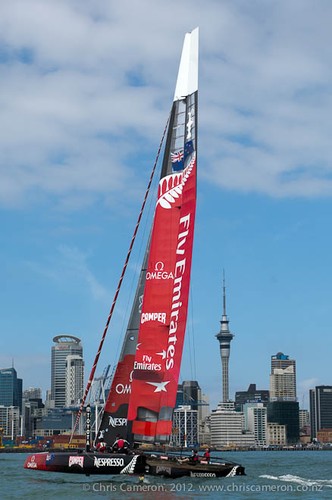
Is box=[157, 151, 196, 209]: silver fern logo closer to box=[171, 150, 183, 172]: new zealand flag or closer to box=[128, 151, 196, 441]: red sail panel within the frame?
box=[128, 151, 196, 441]: red sail panel

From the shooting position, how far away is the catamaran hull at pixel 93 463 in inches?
1342

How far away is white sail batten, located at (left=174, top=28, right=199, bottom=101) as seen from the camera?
3800 cm

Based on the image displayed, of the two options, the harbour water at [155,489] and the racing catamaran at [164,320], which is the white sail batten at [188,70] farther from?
the harbour water at [155,489]

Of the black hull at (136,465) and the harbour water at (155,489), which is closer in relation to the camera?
the harbour water at (155,489)

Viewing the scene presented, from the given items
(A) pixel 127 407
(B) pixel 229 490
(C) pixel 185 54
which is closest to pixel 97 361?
(A) pixel 127 407

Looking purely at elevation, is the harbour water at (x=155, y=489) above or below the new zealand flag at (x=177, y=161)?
below

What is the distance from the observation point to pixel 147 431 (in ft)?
119

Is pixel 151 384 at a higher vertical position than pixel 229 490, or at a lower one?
higher

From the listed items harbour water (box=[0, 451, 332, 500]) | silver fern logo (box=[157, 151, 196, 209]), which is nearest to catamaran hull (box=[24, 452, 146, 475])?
harbour water (box=[0, 451, 332, 500])

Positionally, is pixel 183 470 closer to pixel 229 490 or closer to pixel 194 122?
pixel 229 490

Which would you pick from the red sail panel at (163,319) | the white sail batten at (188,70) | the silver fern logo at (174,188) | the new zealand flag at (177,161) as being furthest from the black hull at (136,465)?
the white sail batten at (188,70)

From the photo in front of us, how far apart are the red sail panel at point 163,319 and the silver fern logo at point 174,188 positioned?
0.04m

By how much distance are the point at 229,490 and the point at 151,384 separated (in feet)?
17.1

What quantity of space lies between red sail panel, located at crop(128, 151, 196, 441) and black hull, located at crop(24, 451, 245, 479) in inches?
87.4
